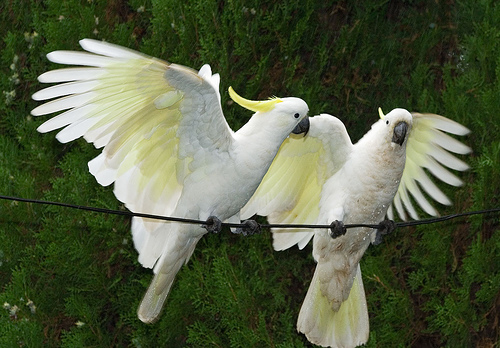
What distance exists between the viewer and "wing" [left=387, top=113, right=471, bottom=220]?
3.73 metres

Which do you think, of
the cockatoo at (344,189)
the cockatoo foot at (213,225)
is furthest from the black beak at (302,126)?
the cockatoo foot at (213,225)

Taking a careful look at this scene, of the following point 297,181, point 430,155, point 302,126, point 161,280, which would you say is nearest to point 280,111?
point 302,126

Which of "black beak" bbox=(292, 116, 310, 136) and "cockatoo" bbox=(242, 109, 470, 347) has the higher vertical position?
"black beak" bbox=(292, 116, 310, 136)

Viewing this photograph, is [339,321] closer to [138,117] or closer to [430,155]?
[430,155]

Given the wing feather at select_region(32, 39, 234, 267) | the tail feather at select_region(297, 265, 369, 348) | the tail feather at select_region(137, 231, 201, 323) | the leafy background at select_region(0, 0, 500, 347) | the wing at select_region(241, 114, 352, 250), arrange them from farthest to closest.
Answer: the leafy background at select_region(0, 0, 500, 347)
the tail feather at select_region(297, 265, 369, 348)
the wing at select_region(241, 114, 352, 250)
the tail feather at select_region(137, 231, 201, 323)
the wing feather at select_region(32, 39, 234, 267)

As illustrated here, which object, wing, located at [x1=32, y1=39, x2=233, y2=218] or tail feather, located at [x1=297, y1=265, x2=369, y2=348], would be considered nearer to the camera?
wing, located at [x1=32, y1=39, x2=233, y2=218]

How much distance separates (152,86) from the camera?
2.99m

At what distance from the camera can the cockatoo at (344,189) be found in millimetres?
3523

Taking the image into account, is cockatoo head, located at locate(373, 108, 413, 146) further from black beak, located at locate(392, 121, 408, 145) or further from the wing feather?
the wing feather

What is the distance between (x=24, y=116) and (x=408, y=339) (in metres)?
2.78

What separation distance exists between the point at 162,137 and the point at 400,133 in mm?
996

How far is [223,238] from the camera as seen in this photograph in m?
4.96

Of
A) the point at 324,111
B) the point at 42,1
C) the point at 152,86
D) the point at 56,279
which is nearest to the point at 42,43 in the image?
the point at 42,1

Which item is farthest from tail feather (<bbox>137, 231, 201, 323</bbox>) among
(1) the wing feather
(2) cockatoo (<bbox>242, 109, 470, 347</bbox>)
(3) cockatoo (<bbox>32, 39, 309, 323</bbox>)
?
(2) cockatoo (<bbox>242, 109, 470, 347</bbox>)
